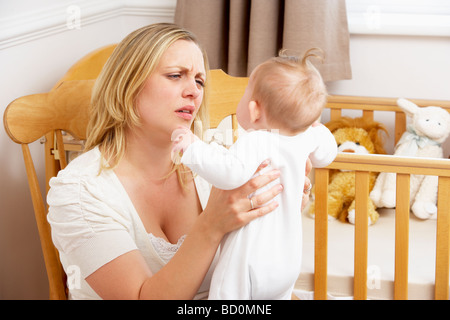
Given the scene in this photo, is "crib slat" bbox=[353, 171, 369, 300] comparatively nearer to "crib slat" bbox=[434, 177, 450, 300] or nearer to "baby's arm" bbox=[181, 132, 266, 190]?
"crib slat" bbox=[434, 177, 450, 300]

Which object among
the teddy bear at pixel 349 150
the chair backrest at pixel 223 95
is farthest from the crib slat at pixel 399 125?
the chair backrest at pixel 223 95

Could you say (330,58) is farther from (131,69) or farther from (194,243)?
(194,243)

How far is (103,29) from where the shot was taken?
2.03 metres

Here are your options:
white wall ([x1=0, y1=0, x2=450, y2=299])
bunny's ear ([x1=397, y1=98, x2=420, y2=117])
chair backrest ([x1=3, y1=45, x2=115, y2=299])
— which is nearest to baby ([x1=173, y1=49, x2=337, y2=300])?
chair backrest ([x1=3, y1=45, x2=115, y2=299])

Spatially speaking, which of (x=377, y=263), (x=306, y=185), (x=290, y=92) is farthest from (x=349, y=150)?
(x=290, y=92)

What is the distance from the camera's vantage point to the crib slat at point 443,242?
1.47 meters

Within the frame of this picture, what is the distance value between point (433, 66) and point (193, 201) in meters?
1.30

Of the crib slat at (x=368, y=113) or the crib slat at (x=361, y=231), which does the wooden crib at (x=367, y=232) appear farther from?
the crib slat at (x=368, y=113)

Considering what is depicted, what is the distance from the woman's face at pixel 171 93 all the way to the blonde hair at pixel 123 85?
0.05ft

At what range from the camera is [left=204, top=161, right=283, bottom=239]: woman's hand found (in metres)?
0.91

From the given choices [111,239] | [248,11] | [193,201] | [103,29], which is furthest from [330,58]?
[111,239]

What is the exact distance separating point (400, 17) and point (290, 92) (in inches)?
55.1

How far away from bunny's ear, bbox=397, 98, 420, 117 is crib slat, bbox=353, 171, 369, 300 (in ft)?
1.81

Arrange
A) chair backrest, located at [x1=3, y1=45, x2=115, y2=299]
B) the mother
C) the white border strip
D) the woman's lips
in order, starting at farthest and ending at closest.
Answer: the white border strip → chair backrest, located at [x1=3, y1=45, x2=115, y2=299] → the woman's lips → the mother
